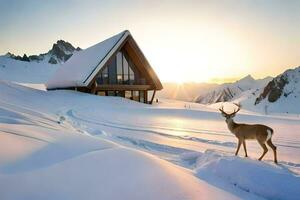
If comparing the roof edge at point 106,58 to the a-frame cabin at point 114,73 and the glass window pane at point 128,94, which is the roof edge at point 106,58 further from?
the glass window pane at point 128,94

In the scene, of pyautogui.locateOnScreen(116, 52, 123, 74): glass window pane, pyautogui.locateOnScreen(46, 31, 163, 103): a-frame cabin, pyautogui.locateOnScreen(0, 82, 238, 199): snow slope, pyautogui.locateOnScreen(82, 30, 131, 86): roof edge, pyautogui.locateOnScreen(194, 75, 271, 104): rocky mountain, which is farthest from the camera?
pyautogui.locateOnScreen(194, 75, 271, 104): rocky mountain

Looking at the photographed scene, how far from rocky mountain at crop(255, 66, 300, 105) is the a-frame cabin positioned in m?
40.6

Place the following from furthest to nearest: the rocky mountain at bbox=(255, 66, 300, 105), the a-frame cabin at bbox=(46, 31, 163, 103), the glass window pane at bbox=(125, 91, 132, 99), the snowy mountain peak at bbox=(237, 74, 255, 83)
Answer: the snowy mountain peak at bbox=(237, 74, 255, 83) → the rocky mountain at bbox=(255, 66, 300, 105) → the glass window pane at bbox=(125, 91, 132, 99) → the a-frame cabin at bbox=(46, 31, 163, 103)

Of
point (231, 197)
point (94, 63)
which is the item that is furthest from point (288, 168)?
point (94, 63)

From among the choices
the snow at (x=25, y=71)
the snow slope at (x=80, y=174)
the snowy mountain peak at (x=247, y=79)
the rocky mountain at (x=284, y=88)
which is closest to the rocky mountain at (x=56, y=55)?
the snow at (x=25, y=71)

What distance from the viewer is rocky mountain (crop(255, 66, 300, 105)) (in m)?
62.0

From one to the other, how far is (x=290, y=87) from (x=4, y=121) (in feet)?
210

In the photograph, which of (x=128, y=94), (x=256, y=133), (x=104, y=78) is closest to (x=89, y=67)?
(x=104, y=78)

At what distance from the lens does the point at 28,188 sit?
3865 millimetres

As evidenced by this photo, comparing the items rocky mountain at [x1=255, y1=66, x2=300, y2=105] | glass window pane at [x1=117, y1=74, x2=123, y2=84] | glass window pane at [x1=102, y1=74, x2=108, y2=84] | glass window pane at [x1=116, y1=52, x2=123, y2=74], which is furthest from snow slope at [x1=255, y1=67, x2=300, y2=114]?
glass window pane at [x1=102, y1=74, x2=108, y2=84]

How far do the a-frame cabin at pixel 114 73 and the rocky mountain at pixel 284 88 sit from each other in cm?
4056

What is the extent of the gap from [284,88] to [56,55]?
209 ft

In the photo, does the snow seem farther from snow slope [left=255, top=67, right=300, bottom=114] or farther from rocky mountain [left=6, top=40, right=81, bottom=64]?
snow slope [left=255, top=67, right=300, bottom=114]

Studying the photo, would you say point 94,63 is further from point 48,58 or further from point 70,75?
point 48,58
